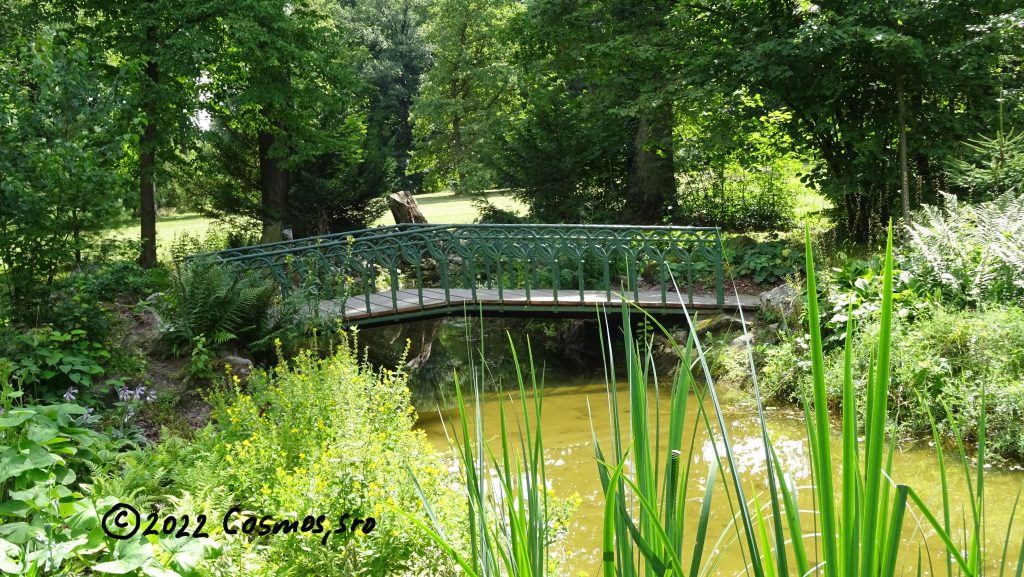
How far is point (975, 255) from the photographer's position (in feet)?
24.4

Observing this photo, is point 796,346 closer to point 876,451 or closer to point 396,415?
point 396,415

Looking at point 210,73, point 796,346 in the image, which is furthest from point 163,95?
point 796,346

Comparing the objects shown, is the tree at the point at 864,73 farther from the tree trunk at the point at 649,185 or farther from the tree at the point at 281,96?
the tree at the point at 281,96

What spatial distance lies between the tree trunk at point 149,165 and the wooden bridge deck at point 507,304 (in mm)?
4130

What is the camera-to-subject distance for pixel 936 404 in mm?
6445

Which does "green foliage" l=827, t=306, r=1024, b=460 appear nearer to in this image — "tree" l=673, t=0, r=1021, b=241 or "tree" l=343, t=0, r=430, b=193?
"tree" l=673, t=0, r=1021, b=241

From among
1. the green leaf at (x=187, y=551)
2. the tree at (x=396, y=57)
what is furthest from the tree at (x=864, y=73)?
the tree at (x=396, y=57)

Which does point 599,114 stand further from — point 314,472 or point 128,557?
point 128,557

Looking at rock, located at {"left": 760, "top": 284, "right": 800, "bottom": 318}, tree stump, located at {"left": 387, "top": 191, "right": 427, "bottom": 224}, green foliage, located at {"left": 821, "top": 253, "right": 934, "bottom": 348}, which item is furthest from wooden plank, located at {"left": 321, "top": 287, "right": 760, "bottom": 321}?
tree stump, located at {"left": 387, "top": 191, "right": 427, "bottom": 224}

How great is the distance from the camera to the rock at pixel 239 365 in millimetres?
7488

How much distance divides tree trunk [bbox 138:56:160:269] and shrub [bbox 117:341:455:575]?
7572mm

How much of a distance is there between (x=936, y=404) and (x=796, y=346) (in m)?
1.59

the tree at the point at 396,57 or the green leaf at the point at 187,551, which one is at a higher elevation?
the tree at the point at 396,57

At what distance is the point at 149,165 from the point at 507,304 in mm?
6673
